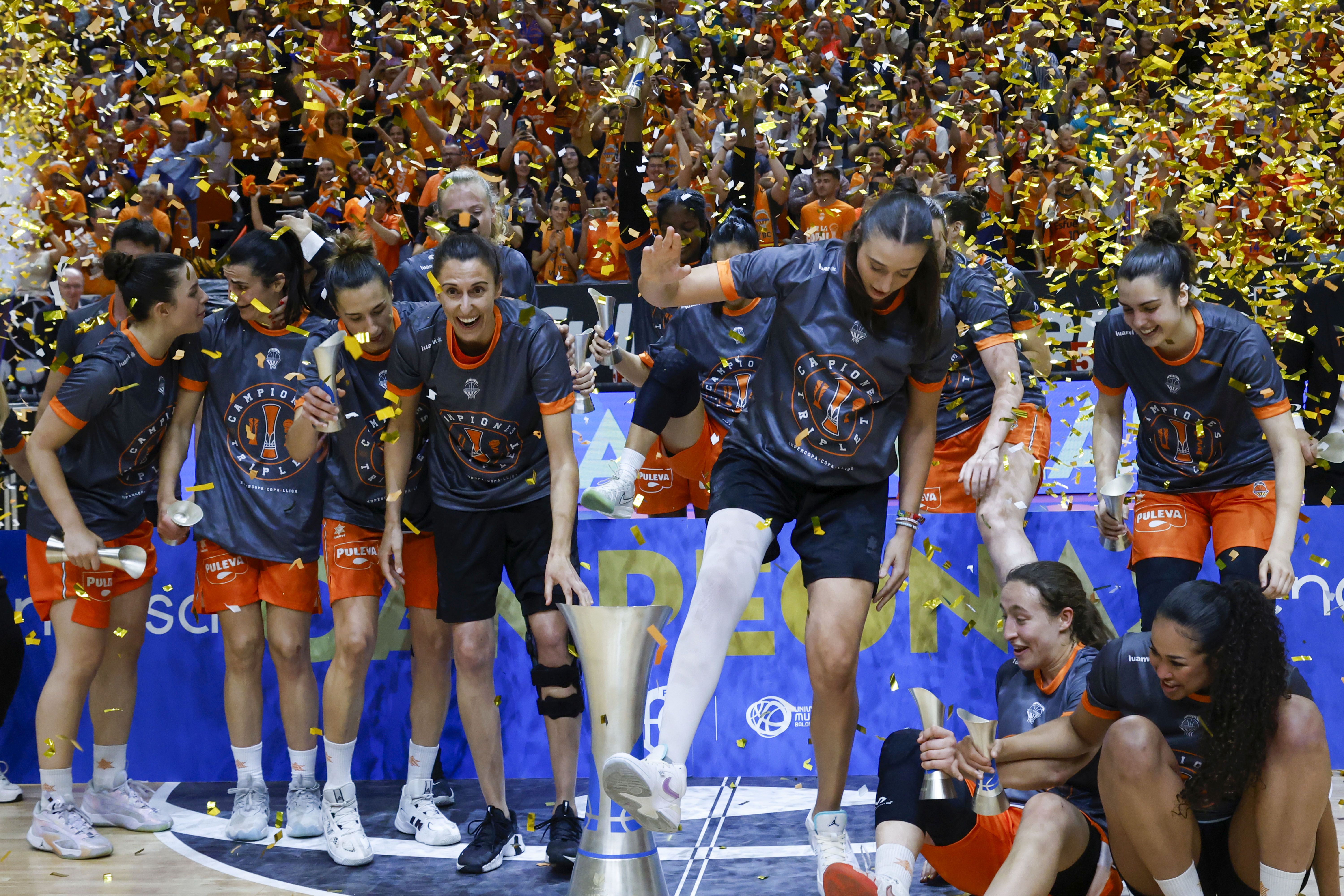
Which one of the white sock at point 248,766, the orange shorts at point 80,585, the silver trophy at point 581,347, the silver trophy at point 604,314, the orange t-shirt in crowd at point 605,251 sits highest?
the orange t-shirt in crowd at point 605,251

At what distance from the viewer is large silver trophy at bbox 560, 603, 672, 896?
3.21m

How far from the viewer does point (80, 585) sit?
399 cm

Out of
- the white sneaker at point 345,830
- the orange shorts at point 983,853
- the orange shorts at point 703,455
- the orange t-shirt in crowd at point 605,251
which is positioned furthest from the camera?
the orange t-shirt in crowd at point 605,251

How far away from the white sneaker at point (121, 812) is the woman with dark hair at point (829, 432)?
202 cm

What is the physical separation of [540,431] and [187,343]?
4.08 ft

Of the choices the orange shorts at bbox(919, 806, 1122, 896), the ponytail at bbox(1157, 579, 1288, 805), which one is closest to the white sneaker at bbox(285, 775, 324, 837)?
the orange shorts at bbox(919, 806, 1122, 896)

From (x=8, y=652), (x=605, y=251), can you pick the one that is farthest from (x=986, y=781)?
(x=605, y=251)

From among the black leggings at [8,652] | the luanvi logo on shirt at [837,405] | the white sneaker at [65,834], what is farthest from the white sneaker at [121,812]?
the luanvi logo on shirt at [837,405]

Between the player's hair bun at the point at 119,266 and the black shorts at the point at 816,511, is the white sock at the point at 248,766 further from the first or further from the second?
the black shorts at the point at 816,511

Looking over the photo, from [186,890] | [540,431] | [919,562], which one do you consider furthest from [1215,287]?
[186,890]

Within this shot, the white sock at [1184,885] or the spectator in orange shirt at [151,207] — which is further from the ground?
the spectator in orange shirt at [151,207]

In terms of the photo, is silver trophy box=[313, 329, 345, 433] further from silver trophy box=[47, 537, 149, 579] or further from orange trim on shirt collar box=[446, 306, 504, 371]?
silver trophy box=[47, 537, 149, 579]

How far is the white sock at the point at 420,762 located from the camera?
396 centimetres

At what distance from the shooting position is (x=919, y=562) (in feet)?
14.6
